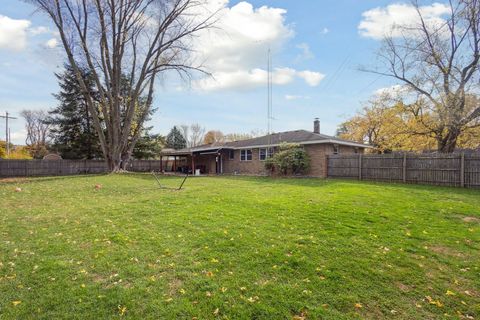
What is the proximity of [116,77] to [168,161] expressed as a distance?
13.0 meters

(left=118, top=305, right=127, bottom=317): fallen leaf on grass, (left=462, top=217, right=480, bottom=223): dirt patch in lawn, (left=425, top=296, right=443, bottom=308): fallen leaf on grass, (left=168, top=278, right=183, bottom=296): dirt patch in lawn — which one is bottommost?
(left=425, top=296, right=443, bottom=308): fallen leaf on grass

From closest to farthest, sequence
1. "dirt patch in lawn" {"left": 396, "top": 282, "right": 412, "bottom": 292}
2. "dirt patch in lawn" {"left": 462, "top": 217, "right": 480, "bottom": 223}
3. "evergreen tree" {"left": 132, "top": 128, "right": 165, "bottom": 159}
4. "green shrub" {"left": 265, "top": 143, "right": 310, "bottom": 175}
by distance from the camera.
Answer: "dirt patch in lawn" {"left": 396, "top": 282, "right": 412, "bottom": 292}
"dirt patch in lawn" {"left": 462, "top": 217, "right": 480, "bottom": 223}
"green shrub" {"left": 265, "top": 143, "right": 310, "bottom": 175}
"evergreen tree" {"left": 132, "top": 128, "right": 165, "bottom": 159}

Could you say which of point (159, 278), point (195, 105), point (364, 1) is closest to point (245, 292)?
point (159, 278)

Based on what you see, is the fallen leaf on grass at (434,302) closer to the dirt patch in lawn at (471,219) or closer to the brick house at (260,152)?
the dirt patch in lawn at (471,219)

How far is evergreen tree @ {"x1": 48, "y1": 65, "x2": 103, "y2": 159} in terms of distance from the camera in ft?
94.9

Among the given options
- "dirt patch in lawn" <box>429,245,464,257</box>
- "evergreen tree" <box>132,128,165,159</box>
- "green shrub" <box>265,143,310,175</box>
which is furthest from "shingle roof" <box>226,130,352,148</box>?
"dirt patch in lawn" <box>429,245,464,257</box>

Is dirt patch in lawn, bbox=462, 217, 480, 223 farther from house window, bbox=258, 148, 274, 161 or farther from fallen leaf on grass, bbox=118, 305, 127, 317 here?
house window, bbox=258, 148, 274, 161

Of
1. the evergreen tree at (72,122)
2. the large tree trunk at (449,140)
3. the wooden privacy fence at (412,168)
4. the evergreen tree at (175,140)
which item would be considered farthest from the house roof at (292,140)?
the evergreen tree at (175,140)

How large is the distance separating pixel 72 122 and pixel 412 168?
30495 mm

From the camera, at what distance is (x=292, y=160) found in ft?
62.5

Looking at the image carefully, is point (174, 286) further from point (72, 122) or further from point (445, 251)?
point (72, 122)

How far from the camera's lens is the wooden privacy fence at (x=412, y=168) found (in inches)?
504

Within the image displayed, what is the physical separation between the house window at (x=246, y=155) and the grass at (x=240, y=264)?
17374mm

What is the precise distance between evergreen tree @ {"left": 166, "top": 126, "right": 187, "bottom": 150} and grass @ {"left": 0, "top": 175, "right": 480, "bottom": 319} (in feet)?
152
